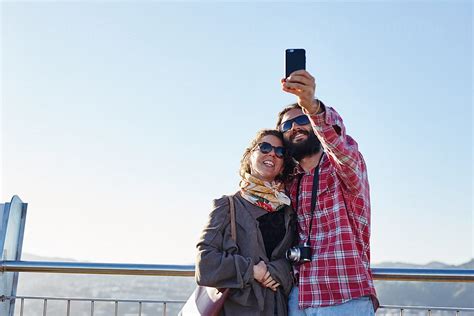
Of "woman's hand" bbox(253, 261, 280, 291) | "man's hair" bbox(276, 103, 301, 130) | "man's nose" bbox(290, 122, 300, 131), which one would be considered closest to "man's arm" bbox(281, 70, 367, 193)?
"man's nose" bbox(290, 122, 300, 131)

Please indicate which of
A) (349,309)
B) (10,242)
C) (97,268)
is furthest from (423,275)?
(10,242)

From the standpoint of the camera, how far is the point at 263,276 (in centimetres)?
398

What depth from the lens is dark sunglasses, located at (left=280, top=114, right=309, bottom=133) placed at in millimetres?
4199

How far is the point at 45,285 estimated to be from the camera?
7711 millimetres

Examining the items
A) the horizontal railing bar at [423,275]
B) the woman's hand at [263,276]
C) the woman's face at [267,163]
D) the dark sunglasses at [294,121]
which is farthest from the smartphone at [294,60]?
the horizontal railing bar at [423,275]

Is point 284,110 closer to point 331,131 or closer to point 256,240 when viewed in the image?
point 331,131

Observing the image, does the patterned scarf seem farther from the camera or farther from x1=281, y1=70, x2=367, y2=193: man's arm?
x1=281, y1=70, x2=367, y2=193: man's arm

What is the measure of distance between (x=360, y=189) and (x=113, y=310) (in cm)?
246

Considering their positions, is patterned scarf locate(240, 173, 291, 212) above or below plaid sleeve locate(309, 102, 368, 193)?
below

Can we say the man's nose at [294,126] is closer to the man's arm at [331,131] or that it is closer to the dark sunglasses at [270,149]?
the dark sunglasses at [270,149]

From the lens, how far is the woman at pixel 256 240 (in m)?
3.98

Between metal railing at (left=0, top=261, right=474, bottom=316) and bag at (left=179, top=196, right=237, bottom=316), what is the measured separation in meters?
0.64

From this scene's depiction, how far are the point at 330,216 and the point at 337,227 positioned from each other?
0.08 m

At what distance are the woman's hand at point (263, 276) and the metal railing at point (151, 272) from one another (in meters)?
0.92
